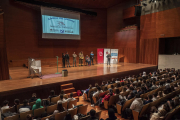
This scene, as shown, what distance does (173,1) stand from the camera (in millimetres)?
10805

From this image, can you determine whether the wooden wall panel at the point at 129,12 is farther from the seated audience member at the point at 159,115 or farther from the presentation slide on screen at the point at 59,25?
the seated audience member at the point at 159,115

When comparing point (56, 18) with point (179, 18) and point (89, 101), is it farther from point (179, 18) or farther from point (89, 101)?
point (179, 18)

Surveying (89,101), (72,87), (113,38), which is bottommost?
(89,101)

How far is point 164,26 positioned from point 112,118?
36.9 feet

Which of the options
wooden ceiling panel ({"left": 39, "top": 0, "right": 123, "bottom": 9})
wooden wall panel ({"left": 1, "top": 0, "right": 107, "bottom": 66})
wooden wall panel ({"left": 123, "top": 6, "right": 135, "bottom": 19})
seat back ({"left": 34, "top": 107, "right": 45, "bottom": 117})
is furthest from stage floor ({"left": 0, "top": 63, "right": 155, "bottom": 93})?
wooden wall panel ({"left": 123, "top": 6, "right": 135, "bottom": 19})

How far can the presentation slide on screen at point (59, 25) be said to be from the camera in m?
11.1

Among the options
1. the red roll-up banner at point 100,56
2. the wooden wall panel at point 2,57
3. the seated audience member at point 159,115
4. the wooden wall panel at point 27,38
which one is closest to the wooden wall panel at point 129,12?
the wooden wall panel at point 27,38

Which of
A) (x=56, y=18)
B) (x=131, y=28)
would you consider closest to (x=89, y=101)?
(x=56, y=18)

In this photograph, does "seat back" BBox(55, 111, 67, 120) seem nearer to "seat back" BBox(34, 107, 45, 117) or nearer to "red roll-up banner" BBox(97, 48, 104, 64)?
"seat back" BBox(34, 107, 45, 117)

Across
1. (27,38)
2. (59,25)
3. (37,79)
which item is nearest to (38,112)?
(37,79)

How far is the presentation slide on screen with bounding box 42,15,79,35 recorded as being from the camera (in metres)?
11.1

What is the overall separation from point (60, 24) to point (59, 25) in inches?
5.3

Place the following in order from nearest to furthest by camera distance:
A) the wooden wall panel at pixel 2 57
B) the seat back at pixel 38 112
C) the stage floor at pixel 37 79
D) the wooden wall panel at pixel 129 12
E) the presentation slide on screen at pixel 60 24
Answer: the seat back at pixel 38 112, the stage floor at pixel 37 79, the wooden wall panel at pixel 2 57, the presentation slide on screen at pixel 60 24, the wooden wall panel at pixel 129 12

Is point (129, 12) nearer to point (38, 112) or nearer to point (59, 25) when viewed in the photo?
point (59, 25)
